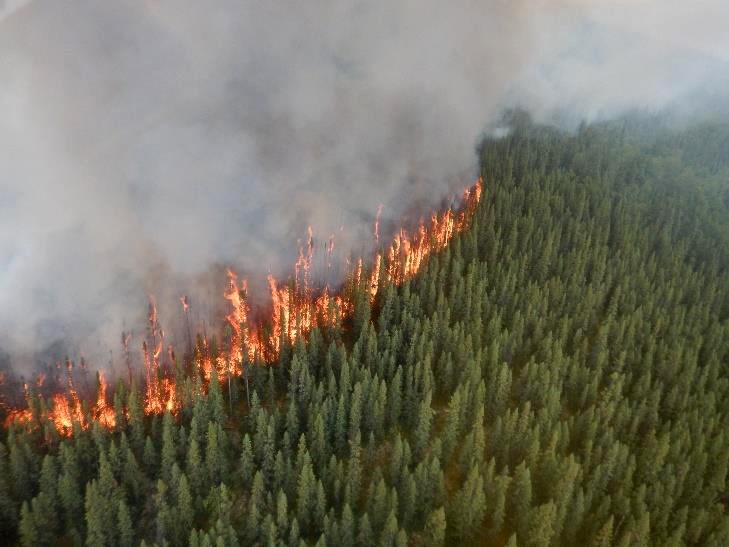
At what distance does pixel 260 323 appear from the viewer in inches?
4183

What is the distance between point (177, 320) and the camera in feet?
354

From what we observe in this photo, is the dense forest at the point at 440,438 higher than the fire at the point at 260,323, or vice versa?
the fire at the point at 260,323

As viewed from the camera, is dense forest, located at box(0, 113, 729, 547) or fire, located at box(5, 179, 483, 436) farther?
fire, located at box(5, 179, 483, 436)

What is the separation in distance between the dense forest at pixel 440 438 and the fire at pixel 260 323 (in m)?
3.79

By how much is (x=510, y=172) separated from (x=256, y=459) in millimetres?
Result: 121379

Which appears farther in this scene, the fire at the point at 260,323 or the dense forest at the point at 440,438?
the fire at the point at 260,323

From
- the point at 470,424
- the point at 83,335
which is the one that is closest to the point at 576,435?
the point at 470,424

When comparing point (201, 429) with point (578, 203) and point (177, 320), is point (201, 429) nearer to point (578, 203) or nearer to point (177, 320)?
point (177, 320)

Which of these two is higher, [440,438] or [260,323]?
[260,323]

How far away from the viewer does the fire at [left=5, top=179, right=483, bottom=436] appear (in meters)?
81.1

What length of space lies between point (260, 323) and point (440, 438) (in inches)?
1865

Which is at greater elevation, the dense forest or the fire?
the fire

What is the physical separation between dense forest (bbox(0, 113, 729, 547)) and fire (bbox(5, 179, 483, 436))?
379cm

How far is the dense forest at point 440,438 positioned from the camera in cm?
6200
